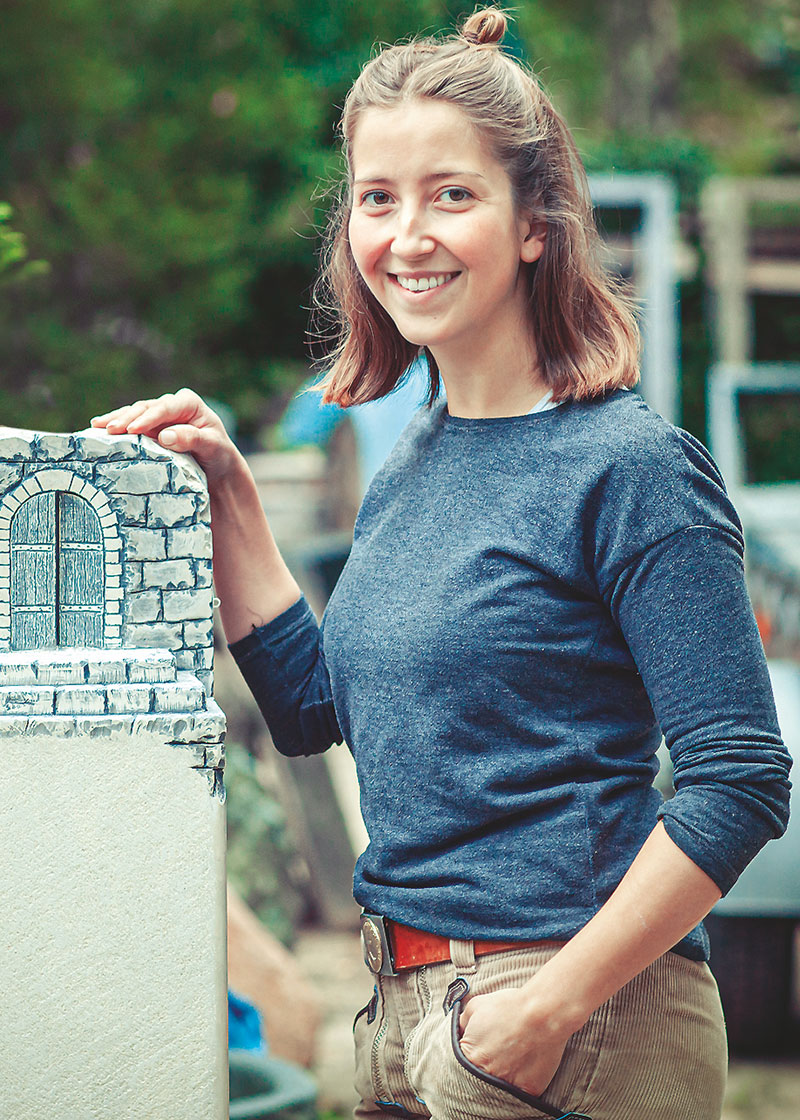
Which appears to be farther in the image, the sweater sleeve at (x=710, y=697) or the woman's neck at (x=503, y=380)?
the woman's neck at (x=503, y=380)

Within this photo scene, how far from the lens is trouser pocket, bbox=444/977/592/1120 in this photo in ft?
4.76

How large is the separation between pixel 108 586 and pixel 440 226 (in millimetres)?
633

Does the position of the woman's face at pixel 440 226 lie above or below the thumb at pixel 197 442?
above

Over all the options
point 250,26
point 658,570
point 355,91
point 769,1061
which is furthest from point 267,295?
point 658,570

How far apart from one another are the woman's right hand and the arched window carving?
0.41 feet

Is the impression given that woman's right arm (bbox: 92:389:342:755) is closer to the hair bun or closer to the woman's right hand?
the woman's right hand

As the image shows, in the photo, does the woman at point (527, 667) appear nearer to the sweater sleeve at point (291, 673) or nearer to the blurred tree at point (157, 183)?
the sweater sleeve at point (291, 673)

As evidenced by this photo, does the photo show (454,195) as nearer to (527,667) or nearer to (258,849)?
(527,667)

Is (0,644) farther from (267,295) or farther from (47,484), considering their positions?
(267,295)

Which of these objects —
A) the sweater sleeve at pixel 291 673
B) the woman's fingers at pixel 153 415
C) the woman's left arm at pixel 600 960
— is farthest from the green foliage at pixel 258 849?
the woman's left arm at pixel 600 960

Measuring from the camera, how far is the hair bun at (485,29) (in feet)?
5.60

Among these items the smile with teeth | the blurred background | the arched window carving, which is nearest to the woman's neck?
the smile with teeth

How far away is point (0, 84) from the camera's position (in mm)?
5742

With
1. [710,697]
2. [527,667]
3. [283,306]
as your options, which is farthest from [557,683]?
[283,306]
